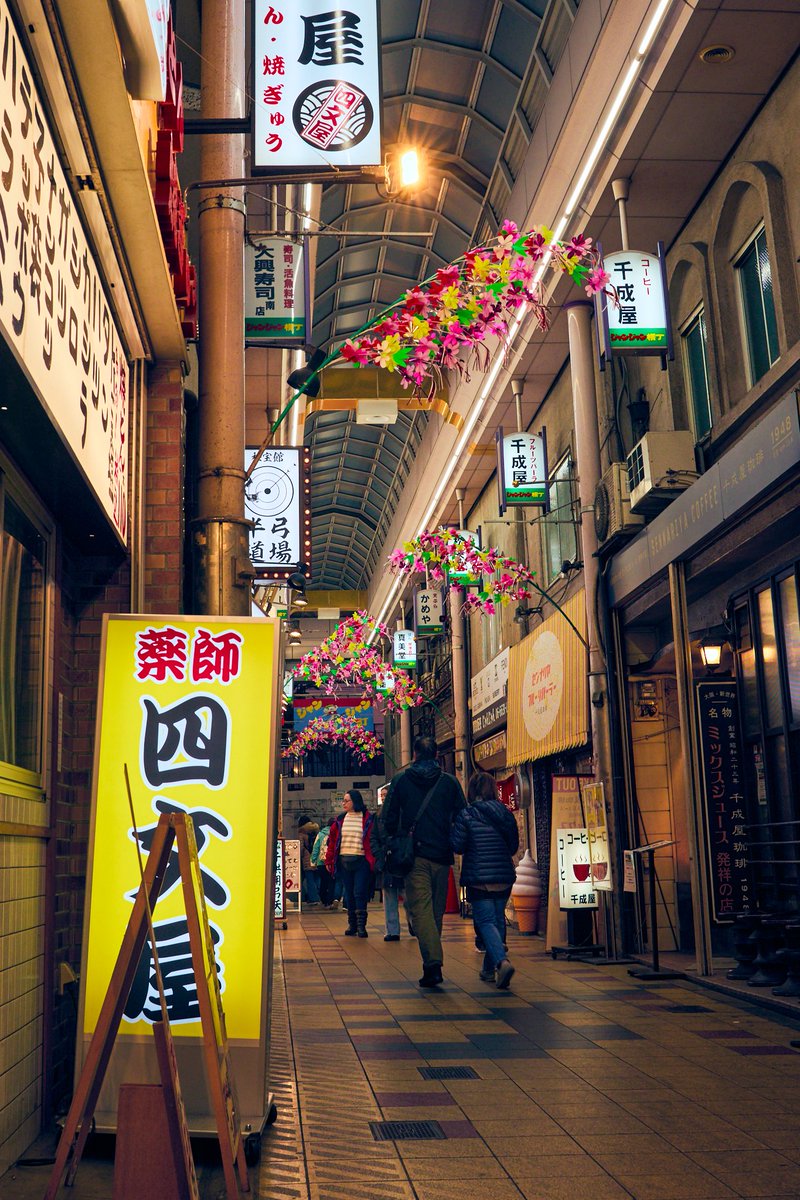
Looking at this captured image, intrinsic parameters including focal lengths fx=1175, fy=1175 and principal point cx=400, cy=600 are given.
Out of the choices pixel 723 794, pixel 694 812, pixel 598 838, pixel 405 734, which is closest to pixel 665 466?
pixel 723 794

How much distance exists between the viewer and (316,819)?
4634 cm

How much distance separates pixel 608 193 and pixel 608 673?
191 inches

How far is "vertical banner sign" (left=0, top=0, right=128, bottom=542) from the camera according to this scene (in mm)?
3361

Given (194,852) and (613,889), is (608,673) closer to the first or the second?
(613,889)

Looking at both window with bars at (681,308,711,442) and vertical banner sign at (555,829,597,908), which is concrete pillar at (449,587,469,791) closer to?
vertical banner sign at (555,829,597,908)

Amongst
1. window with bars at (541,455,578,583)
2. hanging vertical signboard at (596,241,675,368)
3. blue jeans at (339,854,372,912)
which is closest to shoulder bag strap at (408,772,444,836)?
hanging vertical signboard at (596,241,675,368)

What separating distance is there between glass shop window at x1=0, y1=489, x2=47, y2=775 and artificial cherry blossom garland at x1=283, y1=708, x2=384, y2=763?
32766 mm

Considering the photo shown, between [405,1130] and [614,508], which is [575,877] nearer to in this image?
[614,508]

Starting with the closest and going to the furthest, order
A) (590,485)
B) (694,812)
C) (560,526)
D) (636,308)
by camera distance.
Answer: (694,812)
(636,308)
(590,485)
(560,526)

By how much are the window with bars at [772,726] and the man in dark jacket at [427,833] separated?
2506 millimetres

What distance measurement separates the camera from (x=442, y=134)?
16.6 m

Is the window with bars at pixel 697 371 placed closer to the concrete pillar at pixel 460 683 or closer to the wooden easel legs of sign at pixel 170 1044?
the wooden easel legs of sign at pixel 170 1044

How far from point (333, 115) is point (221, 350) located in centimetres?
254

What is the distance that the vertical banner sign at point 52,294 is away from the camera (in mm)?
3361
